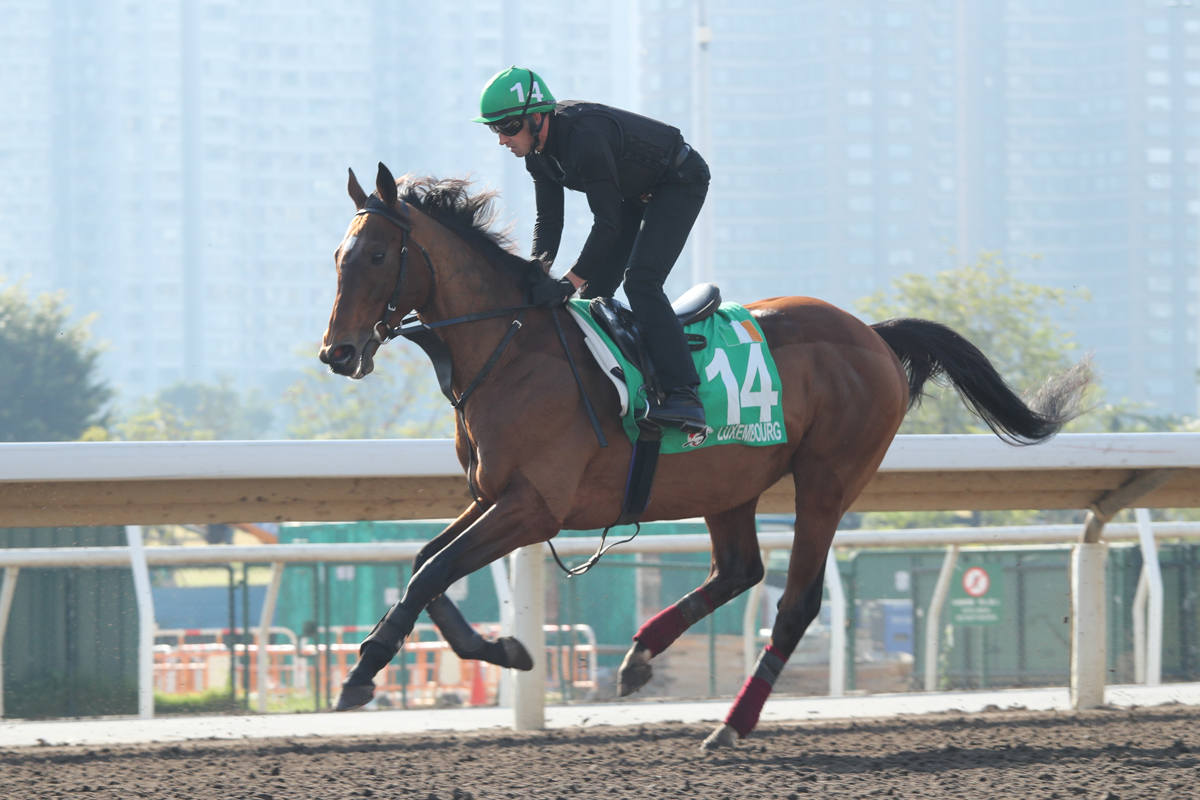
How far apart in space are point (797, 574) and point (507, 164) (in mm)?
111490

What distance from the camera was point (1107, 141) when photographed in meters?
113

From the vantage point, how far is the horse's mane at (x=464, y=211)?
4.48 metres

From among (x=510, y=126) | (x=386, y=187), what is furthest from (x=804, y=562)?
(x=386, y=187)

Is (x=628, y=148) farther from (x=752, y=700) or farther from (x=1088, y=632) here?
(x=1088, y=632)

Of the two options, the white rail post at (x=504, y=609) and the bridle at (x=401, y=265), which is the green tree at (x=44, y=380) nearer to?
the white rail post at (x=504, y=609)

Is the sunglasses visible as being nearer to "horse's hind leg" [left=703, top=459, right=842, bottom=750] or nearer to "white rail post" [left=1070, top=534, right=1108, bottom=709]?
"horse's hind leg" [left=703, top=459, right=842, bottom=750]

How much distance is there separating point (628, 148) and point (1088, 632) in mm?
3363

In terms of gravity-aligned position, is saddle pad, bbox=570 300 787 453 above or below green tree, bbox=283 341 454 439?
below

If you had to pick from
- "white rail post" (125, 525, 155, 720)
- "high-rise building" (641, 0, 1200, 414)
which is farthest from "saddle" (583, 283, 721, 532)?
"high-rise building" (641, 0, 1200, 414)

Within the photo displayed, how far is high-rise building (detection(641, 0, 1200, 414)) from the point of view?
108 meters

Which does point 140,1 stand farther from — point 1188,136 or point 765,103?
point 1188,136

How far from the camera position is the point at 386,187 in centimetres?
417

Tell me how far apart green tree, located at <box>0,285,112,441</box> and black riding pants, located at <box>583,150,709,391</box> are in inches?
1510

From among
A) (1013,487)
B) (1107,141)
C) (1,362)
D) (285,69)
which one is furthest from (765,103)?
(1013,487)
